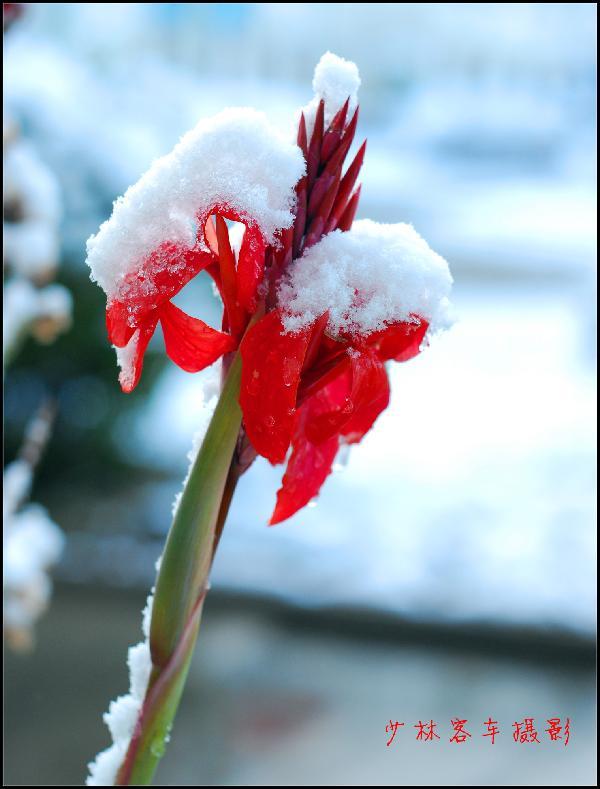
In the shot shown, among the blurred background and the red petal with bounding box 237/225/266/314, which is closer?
the red petal with bounding box 237/225/266/314

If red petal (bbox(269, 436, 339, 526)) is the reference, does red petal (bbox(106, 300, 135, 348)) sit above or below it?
above

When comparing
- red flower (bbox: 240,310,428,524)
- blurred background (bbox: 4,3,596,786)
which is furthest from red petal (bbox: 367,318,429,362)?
blurred background (bbox: 4,3,596,786)

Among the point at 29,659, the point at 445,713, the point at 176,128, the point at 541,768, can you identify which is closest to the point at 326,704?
the point at 445,713

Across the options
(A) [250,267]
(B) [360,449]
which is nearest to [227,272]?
(A) [250,267]

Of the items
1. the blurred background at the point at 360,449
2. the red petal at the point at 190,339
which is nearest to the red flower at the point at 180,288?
the red petal at the point at 190,339

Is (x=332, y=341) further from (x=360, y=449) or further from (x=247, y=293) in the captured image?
(x=360, y=449)

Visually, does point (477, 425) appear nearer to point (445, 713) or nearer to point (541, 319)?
point (541, 319)

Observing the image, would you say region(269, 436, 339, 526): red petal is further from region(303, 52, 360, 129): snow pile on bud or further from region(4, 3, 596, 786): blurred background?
region(4, 3, 596, 786): blurred background

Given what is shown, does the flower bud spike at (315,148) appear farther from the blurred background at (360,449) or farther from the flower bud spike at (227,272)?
the blurred background at (360,449)
